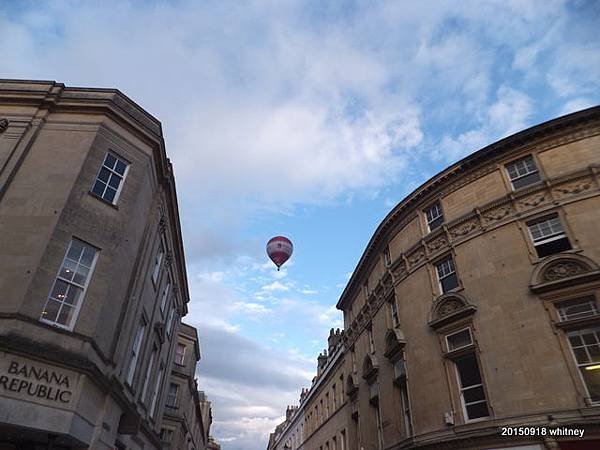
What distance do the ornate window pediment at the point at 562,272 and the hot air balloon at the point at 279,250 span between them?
543 inches

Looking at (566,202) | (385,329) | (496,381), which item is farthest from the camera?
(385,329)

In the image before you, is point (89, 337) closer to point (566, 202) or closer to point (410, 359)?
point (410, 359)

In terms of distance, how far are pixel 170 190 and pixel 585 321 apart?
18825 mm

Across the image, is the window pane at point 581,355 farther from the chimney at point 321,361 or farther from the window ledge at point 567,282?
the chimney at point 321,361

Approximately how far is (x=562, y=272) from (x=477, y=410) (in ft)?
21.4

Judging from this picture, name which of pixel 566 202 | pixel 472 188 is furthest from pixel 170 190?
pixel 566 202

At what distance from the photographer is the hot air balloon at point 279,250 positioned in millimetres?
24266

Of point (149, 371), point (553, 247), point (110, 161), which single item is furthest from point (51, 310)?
point (553, 247)

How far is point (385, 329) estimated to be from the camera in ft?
74.7

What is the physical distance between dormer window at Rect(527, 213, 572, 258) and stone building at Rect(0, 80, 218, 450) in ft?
55.9

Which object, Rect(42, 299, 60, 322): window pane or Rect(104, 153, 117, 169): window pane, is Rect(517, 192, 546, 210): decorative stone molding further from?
Rect(42, 299, 60, 322): window pane

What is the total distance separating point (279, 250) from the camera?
79.7 ft

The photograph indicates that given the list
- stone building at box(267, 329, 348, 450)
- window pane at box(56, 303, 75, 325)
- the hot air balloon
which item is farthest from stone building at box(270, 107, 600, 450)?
window pane at box(56, 303, 75, 325)

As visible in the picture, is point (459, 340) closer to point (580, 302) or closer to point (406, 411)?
point (580, 302)
